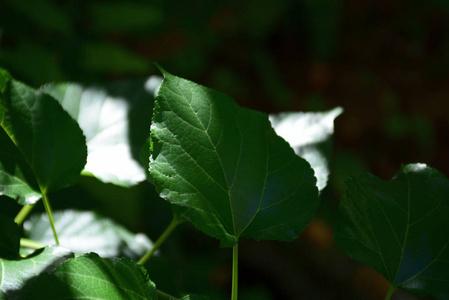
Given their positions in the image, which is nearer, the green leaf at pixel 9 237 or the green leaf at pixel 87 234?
the green leaf at pixel 9 237

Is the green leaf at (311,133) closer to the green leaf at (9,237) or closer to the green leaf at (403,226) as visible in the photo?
the green leaf at (403,226)

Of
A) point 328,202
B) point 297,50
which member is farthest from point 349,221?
point 297,50

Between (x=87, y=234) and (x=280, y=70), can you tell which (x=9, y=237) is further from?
(x=280, y=70)

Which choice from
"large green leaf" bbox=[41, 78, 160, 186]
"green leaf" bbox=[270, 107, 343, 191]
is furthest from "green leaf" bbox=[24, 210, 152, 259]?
"green leaf" bbox=[270, 107, 343, 191]

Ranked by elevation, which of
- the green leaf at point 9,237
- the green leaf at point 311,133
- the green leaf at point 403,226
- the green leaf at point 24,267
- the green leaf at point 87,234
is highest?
the green leaf at point 311,133

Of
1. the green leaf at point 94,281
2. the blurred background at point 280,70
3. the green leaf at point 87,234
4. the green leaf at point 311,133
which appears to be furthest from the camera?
the blurred background at point 280,70

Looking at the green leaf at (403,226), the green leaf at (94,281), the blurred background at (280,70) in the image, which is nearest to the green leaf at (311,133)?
the green leaf at (403,226)

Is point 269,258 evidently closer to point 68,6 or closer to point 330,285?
point 330,285
